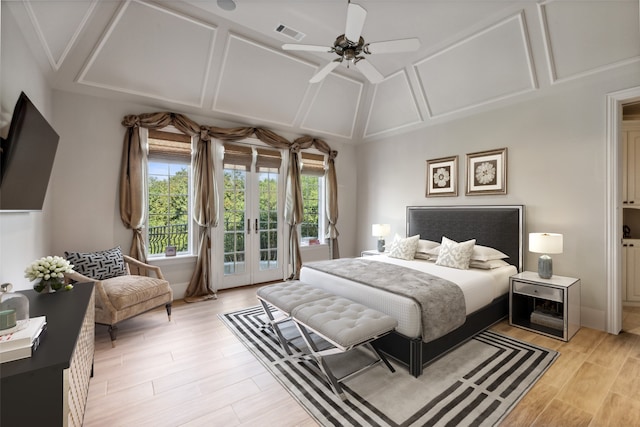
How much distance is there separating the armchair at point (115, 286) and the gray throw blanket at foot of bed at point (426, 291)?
1946 millimetres

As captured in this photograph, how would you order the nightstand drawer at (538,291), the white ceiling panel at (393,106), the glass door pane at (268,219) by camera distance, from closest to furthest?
the nightstand drawer at (538,291) → the white ceiling panel at (393,106) → the glass door pane at (268,219)

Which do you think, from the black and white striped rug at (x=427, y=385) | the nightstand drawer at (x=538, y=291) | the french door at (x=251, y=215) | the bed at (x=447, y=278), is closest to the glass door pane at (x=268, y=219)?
the french door at (x=251, y=215)

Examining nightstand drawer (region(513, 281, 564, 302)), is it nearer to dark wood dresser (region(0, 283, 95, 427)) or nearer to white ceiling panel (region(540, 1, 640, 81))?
white ceiling panel (region(540, 1, 640, 81))

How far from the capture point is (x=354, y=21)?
2.28 m

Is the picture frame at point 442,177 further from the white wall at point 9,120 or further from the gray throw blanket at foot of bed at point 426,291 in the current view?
the white wall at point 9,120

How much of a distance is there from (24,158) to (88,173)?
74.8 inches

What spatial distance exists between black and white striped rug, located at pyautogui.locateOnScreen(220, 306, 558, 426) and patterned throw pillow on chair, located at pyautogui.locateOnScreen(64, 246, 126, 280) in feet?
6.12

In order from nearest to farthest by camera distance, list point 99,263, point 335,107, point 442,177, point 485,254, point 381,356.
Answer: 1. point 381,356
2. point 99,263
3. point 485,254
4. point 442,177
5. point 335,107

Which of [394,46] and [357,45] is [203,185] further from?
[394,46]

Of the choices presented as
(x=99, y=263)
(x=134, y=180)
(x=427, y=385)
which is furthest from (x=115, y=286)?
(x=427, y=385)

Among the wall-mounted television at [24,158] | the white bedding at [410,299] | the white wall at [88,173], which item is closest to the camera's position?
the wall-mounted television at [24,158]

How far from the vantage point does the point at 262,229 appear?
5.08m

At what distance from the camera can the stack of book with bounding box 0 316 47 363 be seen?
111 centimetres

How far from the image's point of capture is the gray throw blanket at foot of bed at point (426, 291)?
2324mm
